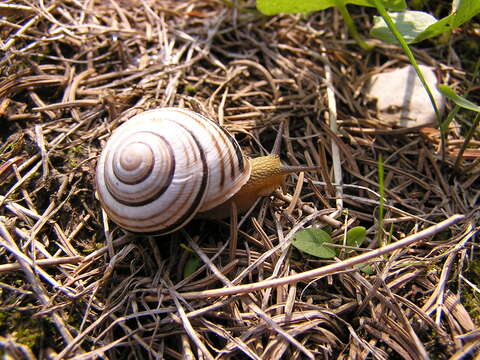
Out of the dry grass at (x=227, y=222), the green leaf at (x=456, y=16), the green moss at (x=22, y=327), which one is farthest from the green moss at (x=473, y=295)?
the green moss at (x=22, y=327)

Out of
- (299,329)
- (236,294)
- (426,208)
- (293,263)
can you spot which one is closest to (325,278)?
(293,263)

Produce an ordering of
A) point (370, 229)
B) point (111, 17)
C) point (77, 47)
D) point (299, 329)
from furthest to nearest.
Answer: point (111, 17), point (77, 47), point (370, 229), point (299, 329)

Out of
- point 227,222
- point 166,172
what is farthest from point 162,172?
point 227,222

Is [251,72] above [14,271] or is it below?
above

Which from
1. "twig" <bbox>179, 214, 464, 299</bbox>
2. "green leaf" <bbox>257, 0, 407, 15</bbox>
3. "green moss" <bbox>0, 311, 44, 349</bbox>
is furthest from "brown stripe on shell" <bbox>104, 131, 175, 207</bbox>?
"green leaf" <bbox>257, 0, 407, 15</bbox>

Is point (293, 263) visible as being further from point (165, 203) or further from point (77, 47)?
point (77, 47)

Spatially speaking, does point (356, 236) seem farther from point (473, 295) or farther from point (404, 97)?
point (404, 97)
